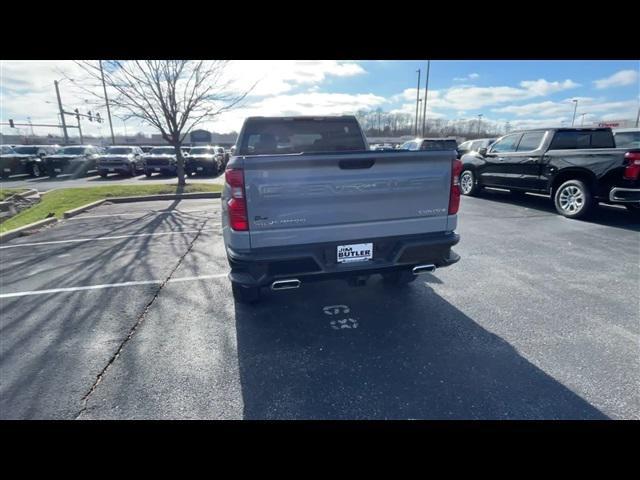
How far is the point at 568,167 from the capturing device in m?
7.54

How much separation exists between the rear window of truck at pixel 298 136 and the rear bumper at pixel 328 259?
5.96 ft

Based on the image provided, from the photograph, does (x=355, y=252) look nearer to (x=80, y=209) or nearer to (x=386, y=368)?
(x=386, y=368)

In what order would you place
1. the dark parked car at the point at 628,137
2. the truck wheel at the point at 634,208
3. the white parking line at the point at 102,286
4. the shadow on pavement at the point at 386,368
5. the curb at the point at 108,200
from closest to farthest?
the shadow on pavement at the point at 386,368 → the white parking line at the point at 102,286 → the curb at the point at 108,200 → the truck wheel at the point at 634,208 → the dark parked car at the point at 628,137

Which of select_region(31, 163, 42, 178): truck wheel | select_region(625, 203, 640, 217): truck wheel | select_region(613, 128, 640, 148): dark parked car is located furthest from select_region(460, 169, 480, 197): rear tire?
select_region(31, 163, 42, 178): truck wheel

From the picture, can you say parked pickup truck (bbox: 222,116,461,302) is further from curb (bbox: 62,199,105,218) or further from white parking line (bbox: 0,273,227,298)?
curb (bbox: 62,199,105,218)

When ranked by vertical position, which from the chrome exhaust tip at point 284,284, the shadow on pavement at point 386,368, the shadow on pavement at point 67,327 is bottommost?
the shadow on pavement at point 67,327

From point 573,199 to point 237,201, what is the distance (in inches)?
327

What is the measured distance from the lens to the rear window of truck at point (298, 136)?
4.16 metres

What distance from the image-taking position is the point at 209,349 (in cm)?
302

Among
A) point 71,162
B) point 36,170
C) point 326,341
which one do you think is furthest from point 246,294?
point 36,170

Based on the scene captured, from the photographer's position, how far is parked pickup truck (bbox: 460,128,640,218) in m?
6.68

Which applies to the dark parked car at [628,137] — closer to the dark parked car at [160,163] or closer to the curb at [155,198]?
the curb at [155,198]

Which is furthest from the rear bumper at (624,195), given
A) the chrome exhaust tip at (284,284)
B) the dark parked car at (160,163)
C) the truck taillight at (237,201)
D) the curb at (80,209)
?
the dark parked car at (160,163)

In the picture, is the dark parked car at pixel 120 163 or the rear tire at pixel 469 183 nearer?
the rear tire at pixel 469 183
